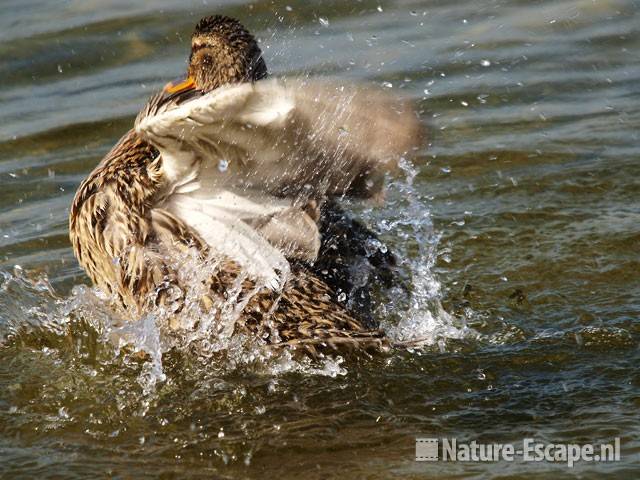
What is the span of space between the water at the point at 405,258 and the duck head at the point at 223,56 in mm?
615

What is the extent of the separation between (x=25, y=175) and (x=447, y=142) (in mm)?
2700

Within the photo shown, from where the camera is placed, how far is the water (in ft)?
13.3

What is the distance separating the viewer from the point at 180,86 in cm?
515

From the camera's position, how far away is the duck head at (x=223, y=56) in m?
5.16

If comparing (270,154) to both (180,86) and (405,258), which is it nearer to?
(180,86)

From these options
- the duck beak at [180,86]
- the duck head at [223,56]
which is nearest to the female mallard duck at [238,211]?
the duck beak at [180,86]

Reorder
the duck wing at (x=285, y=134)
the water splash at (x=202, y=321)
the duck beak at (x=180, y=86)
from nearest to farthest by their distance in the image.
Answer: the duck wing at (x=285, y=134) < the water splash at (x=202, y=321) < the duck beak at (x=180, y=86)

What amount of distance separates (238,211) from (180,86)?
3.32ft

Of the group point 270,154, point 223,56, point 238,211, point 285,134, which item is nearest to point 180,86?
point 223,56

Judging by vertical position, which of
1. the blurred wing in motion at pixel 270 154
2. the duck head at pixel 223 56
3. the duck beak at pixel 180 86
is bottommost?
the blurred wing in motion at pixel 270 154

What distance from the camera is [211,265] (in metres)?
4.48

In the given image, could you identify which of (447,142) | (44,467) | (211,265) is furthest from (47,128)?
(44,467)

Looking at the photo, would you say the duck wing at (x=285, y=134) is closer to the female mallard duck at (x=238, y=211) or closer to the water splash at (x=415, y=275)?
the female mallard duck at (x=238, y=211)

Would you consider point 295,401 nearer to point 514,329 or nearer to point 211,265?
→ point 211,265
